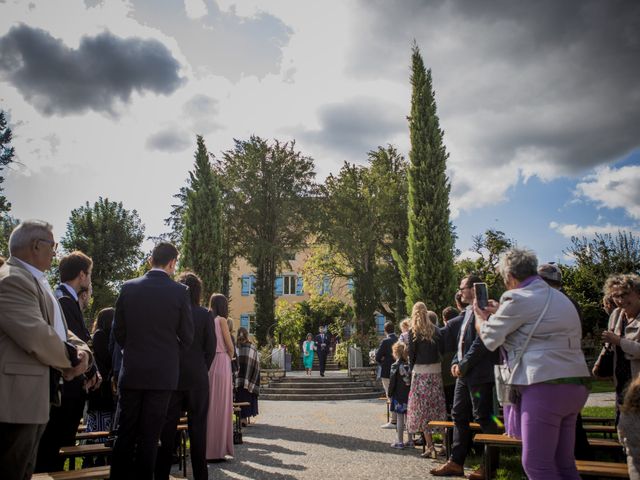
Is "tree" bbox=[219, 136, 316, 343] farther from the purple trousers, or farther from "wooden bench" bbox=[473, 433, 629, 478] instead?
the purple trousers

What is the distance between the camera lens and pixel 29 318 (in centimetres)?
274

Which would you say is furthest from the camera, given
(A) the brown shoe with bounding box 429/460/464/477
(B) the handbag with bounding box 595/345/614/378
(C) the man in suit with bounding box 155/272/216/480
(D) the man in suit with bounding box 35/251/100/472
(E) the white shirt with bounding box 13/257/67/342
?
(A) the brown shoe with bounding box 429/460/464/477

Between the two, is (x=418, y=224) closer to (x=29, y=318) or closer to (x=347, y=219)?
(x=347, y=219)

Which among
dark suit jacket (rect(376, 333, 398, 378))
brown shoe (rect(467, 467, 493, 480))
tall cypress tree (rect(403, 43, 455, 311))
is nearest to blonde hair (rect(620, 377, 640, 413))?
brown shoe (rect(467, 467, 493, 480))

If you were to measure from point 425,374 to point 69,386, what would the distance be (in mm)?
4689

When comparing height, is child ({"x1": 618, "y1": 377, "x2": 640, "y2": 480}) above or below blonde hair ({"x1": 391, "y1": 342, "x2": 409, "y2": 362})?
below

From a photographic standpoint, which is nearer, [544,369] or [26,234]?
[26,234]

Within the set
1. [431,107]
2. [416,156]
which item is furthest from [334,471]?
[431,107]

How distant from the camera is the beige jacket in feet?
8.78

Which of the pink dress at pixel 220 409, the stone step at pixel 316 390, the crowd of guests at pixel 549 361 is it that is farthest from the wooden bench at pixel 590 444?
the stone step at pixel 316 390

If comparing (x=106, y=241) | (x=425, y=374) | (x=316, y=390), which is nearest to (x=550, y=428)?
(x=425, y=374)

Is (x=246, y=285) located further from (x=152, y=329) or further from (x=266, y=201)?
(x=152, y=329)

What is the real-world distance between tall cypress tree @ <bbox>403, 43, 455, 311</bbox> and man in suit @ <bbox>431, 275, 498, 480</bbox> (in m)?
16.4

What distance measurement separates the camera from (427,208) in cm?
2323
